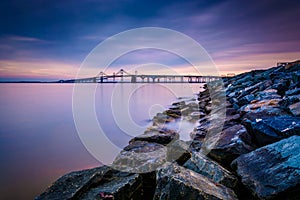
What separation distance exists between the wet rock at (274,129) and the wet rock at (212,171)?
0.98 meters

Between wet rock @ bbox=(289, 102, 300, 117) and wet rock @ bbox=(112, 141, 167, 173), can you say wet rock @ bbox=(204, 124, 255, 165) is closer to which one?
wet rock @ bbox=(112, 141, 167, 173)

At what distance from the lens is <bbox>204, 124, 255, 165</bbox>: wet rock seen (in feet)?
10.1

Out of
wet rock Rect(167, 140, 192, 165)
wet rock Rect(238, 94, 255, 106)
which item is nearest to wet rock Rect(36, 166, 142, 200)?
wet rock Rect(167, 140, 192, 165)

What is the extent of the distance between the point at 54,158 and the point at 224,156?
442 centimetres

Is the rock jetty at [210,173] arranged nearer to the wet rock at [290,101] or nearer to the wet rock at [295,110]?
the wet rock at [295,110]

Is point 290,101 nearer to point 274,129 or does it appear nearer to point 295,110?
point 295,110

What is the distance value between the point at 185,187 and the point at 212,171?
27.5 inches

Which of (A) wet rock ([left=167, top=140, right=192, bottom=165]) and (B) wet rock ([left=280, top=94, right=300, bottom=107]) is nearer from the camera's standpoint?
(A) wet rock ([left=167, top=140, right=192, bottom=165])

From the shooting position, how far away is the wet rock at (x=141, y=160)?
2797 millimetres

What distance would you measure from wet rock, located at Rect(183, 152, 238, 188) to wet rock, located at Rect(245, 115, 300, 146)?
3.23 feet

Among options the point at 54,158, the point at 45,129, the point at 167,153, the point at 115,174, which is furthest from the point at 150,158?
the point at 45,129

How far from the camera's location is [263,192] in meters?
1.96

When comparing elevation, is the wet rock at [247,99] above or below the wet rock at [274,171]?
above

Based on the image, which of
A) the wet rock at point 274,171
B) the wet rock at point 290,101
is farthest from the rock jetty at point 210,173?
the wet rock at point 290,101
